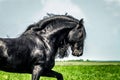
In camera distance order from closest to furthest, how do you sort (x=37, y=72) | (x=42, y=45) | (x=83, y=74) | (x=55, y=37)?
(x=37, y=72), (x=42, y=45), (x=55, y=37), (x=83, y=74)

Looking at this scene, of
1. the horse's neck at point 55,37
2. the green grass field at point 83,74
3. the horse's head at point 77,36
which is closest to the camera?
the horse's neck at point 55,37

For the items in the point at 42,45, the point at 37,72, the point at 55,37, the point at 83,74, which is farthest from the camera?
the point at 83,74

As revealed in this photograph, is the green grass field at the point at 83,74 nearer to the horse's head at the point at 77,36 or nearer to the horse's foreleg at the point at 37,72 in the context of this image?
the horse's head at the point at 77,36

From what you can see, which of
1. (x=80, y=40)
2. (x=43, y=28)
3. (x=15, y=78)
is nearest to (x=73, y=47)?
(x=80, y=40)

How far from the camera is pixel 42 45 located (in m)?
11.3

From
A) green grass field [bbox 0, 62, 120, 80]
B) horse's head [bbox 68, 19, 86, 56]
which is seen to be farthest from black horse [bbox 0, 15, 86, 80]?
green grass field [bbox 0, 62, 120, 80]

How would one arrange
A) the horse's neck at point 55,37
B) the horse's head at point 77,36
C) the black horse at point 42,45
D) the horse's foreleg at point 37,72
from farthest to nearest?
the horse's head at point 77,36 → the horse's neck at point 55,37 → the black horse at point 42,45 → the horse's foreleg at point 37,72

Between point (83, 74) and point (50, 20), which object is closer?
point (50, 20)

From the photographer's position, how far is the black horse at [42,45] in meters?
11.1

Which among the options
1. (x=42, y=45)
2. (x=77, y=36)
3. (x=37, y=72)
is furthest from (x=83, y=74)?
(x=37, y=72)

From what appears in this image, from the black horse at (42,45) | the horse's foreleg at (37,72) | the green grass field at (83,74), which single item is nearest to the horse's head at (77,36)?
the black horse at (42,45)

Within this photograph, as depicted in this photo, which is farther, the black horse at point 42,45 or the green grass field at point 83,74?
the green grass field at point 83,74

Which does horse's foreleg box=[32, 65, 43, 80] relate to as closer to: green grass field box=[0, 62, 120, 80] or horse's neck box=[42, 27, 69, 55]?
horse's neck box=[42, 27, 69, 55]

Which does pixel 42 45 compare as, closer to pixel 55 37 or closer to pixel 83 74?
pixel 55 37
